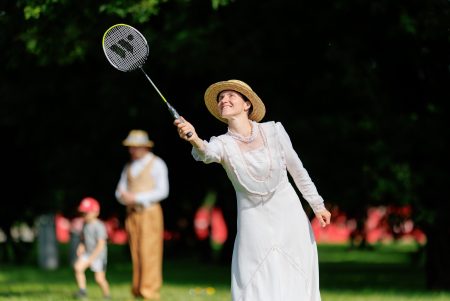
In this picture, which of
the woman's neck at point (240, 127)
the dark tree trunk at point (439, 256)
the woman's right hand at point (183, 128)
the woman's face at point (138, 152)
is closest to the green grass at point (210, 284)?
the dark tree trunk at point (439, 256)

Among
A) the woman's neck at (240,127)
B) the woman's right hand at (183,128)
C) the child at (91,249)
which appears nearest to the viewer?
the woman's right hand at (183,128)

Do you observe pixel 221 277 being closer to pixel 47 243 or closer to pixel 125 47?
pixel 47 243

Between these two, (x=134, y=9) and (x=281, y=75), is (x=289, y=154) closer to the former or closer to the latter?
(x=134, y=9)

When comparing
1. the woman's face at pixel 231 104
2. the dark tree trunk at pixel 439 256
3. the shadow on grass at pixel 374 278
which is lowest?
the shadow on grass at pixel 374 278

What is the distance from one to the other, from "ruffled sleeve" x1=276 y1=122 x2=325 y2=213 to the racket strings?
1.34 m

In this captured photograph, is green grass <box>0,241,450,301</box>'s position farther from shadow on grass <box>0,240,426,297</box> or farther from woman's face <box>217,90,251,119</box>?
woman's face <box>217,90,251,119</box>

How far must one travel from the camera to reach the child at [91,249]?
14.7 meters

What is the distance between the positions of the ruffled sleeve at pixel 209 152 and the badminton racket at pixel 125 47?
1.28m

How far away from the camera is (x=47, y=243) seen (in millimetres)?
31797

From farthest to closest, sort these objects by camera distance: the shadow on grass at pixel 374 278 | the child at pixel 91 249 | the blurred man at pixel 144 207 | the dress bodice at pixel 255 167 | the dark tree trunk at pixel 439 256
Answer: the shadow on grass at pixel 374 278
the dark tree trunk at pixel 439 256
the child at pixel 91 249
the blurred man at pixel 144 207
the dress bodice at pixel 255 167

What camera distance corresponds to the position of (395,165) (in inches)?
751

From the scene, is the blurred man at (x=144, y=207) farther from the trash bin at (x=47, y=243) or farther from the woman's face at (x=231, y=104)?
the trash bin at (x=47, y=243)

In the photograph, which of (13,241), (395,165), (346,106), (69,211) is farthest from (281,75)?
(13,241)

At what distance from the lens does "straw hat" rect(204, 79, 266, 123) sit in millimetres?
8484
